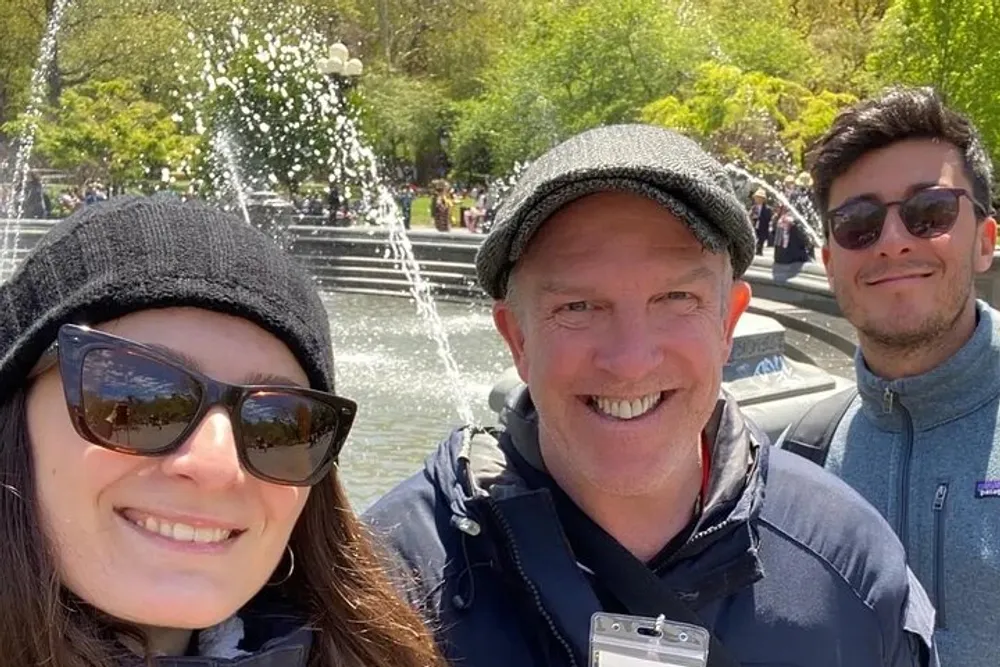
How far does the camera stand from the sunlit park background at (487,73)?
2317cm

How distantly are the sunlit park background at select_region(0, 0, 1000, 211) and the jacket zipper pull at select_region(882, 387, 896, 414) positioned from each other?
16.6 metres

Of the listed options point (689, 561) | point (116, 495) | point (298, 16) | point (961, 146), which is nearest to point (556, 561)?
point (689, 561)

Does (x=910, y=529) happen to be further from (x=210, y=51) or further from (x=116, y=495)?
(x=210, y=51)

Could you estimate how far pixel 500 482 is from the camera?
6.21ft

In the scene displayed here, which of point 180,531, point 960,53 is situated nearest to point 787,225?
point 960,53

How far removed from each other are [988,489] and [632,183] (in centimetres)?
121

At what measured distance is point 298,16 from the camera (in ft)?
125

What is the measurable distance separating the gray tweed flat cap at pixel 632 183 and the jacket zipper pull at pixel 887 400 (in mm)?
885

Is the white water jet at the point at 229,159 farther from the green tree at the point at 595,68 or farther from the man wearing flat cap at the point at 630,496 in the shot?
the man wearing flat cap at the point at 630,496

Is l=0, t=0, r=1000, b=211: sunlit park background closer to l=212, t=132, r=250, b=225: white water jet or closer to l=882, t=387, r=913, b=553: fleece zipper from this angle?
l=212, t=132, r=250, b=225: white water jet

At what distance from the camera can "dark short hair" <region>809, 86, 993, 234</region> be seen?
2.66 metres

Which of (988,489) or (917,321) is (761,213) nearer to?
(917,321)

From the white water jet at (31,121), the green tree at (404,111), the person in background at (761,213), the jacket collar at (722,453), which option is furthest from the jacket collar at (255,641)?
the green tree at (404,111)

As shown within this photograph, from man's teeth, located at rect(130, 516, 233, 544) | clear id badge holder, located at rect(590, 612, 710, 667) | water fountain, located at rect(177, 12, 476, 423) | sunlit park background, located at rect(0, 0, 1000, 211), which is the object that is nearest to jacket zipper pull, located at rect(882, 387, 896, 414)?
A: clear id badge holder, located at rect(590, 612, 710, 667)
